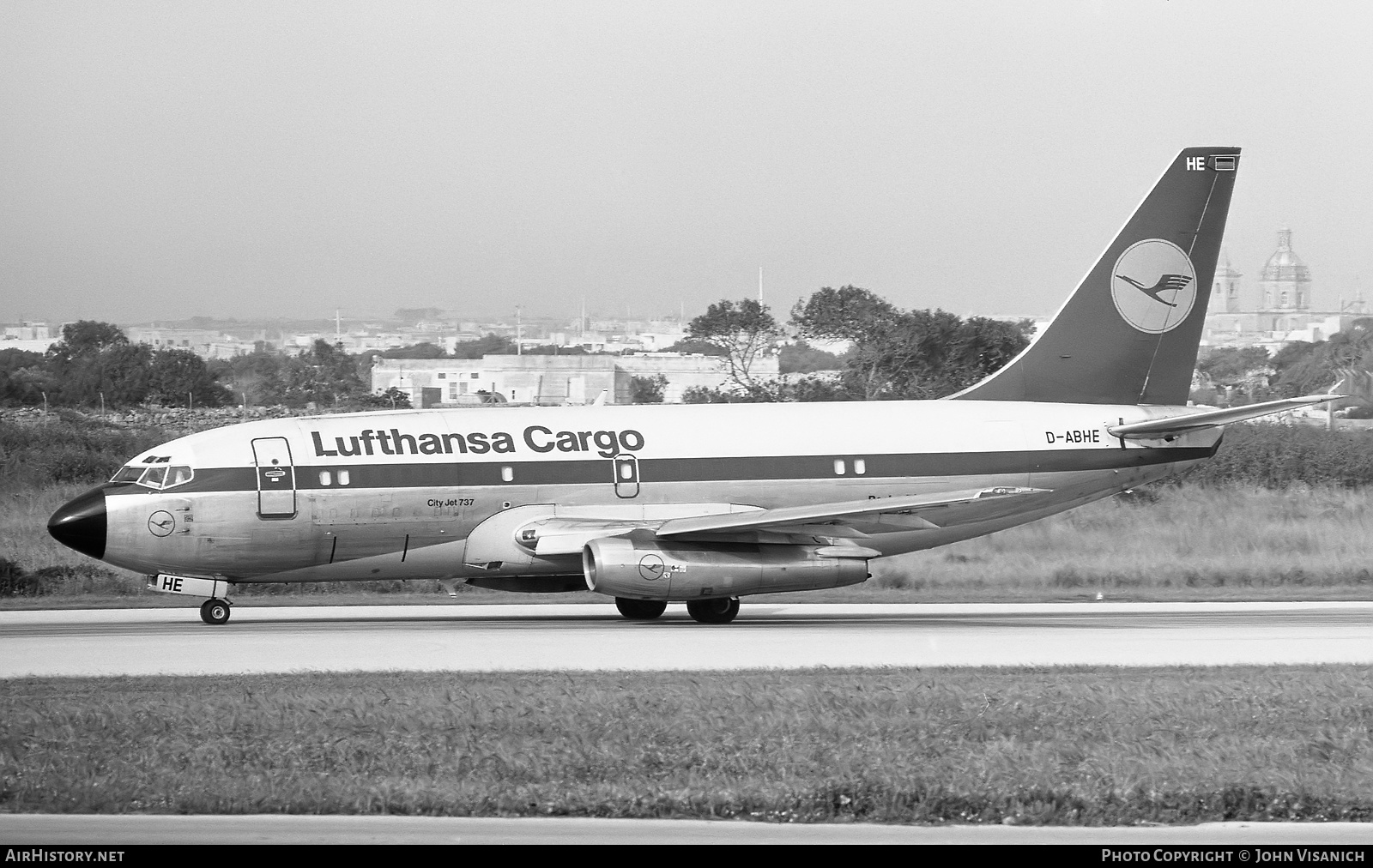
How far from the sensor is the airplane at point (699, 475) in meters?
24.0

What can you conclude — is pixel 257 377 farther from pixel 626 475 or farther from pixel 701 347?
pixel 626 475

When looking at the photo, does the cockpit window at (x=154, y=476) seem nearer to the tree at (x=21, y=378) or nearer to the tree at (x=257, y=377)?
the tree at (x=257, y=377)

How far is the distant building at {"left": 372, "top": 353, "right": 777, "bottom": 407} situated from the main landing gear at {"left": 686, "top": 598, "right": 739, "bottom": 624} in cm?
5934

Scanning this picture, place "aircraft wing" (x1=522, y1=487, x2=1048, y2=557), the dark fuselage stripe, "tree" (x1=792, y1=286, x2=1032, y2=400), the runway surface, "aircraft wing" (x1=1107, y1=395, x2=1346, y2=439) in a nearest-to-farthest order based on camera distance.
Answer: the runway surface < "aircraft wing" (x1=522, y1=487, x2=1048, y2=557) < the dark fuselage stripe < "aircraft wing" (x1=1107, y1=395, x2=1346, y2=439) < "tree" (x1=792, y1=286, x2=1032, y2=400)

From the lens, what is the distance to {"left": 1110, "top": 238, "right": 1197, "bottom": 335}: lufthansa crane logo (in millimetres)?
28312

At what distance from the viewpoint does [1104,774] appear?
1170 centimetres

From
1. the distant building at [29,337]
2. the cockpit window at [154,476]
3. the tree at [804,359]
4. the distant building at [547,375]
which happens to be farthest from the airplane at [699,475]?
the tree at [804,359]

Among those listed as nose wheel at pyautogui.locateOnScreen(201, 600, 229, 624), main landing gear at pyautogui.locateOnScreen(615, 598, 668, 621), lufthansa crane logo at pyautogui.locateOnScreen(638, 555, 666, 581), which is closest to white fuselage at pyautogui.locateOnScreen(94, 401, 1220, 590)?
nose wheel at pyautogui.locateOnScreen(201, 600, 229, 624)

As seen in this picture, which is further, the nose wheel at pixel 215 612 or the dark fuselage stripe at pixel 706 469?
the dark fuselage stripe at pixel 706 469

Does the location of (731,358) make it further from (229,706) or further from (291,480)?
(229,706)

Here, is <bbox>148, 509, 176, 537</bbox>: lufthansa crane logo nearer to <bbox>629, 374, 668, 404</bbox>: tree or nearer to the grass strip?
the grass strip

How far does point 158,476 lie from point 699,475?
8.32m

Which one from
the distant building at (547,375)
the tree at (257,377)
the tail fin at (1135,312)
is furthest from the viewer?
the distant building at (547,375)

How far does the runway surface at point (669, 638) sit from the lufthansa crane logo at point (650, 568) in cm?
83
